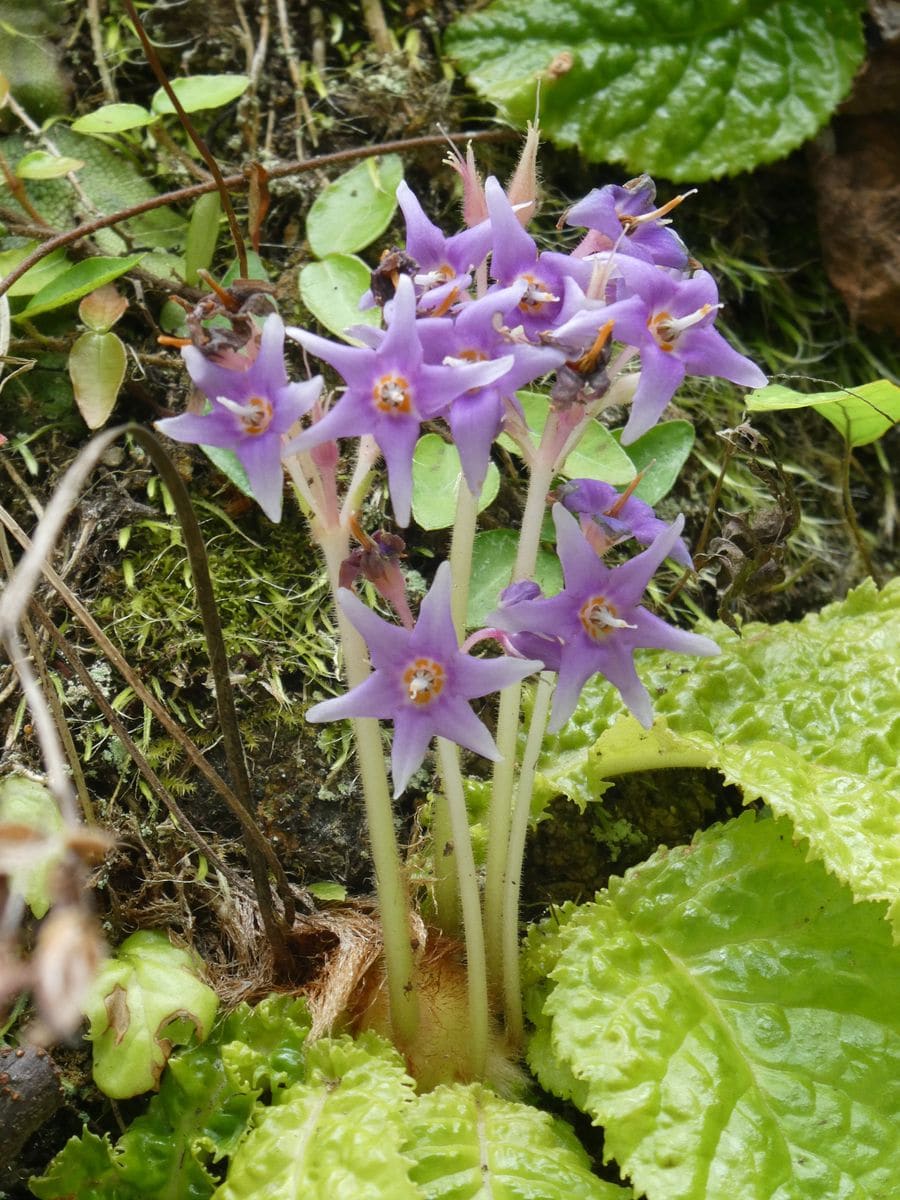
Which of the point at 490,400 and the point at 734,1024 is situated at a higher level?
the point at 490,400

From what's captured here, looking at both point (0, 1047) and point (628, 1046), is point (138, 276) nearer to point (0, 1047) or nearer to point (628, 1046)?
point (0, 1047)

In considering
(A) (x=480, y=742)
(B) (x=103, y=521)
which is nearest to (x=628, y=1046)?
(A) (x=480, y=742)

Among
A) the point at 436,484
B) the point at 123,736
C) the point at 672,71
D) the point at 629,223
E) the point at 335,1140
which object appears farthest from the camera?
the point at 672,71

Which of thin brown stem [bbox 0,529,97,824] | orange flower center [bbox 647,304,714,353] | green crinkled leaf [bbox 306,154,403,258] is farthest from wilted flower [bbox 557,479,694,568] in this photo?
green crinkled leaf [bbox 306,154,403,258]

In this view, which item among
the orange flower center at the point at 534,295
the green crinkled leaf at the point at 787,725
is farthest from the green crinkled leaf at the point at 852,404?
the orange flower center at the point at 534,295

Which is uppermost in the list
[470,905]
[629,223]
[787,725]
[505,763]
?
[629,223]

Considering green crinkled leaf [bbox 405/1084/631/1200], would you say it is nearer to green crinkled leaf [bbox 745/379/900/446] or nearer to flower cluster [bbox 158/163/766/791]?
flower cluster [bbox 158/163/766/791]

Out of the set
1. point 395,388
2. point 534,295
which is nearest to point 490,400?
point 395,388

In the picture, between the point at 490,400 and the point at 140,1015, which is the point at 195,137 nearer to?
the point at 490,400
